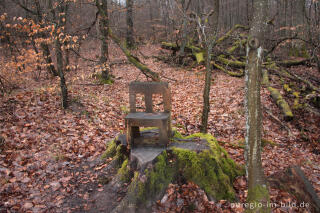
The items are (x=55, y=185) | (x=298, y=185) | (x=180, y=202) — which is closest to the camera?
(x=180, y=202)

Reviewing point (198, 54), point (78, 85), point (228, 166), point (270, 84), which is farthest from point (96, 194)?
point (198, 54)

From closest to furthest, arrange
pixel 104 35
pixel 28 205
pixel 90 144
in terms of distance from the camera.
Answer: pixel 28 205 < pixel 90 144 < pixel 104 35

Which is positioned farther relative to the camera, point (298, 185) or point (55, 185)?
point (55, 185)

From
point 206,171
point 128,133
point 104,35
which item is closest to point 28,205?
point 128,133

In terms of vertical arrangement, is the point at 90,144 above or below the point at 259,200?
above

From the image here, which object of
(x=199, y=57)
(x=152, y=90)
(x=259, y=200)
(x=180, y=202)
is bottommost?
(x=180, y=202)

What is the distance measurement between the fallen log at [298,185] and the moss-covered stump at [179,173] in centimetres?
89

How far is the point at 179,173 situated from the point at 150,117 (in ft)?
4.08

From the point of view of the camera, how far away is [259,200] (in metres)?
3.41

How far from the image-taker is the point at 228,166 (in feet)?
15.5

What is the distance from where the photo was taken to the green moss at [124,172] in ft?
14.6

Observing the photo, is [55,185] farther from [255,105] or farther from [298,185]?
[298,185]

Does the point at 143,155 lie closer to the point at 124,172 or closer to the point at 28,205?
the point at 124,172

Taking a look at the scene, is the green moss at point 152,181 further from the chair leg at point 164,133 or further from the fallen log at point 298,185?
the fallen log at point 298,185
